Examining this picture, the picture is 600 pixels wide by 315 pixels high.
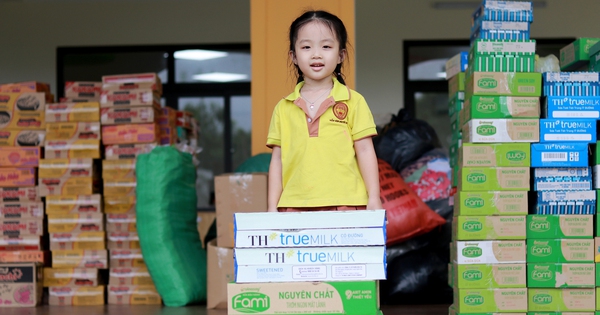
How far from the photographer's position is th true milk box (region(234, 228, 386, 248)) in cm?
212

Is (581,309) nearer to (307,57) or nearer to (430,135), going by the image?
(307,57)

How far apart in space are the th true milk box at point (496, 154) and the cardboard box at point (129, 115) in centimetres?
242

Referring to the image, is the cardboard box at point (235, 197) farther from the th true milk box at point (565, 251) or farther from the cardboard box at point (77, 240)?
the th true milk box at point (565, 251)

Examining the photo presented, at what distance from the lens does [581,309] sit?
133 inches

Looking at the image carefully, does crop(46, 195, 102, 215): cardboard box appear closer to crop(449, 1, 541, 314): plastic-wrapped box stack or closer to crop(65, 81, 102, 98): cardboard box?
crop(65, 81, 102, 98): cardboard box

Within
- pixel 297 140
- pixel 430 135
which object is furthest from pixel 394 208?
pixel 297 140

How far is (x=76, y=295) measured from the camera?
509cm

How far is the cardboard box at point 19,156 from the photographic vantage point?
5.14m

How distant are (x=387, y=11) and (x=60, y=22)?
11.4 feet

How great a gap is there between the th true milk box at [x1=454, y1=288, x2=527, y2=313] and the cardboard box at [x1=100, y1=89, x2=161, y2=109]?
2629 millimetres

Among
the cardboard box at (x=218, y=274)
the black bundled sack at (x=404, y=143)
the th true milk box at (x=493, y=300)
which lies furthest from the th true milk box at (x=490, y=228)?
the black bundled sack at (x=404, y=143)

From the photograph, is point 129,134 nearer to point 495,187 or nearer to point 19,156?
point 19,156

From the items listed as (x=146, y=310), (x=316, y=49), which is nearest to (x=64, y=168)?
(x=146, y=310)

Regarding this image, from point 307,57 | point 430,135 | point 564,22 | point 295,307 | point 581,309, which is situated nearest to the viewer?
point 295,307
